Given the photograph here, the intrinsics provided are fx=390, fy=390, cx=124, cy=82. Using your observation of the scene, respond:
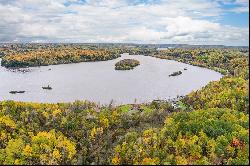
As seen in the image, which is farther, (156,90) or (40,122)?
(156,90)

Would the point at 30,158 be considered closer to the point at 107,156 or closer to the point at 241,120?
the point at 107,156

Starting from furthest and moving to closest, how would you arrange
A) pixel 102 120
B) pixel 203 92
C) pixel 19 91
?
pixel 19 91
pixel 203 92
pixel 102 120

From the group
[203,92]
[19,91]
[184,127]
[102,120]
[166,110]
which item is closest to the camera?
[184,127]

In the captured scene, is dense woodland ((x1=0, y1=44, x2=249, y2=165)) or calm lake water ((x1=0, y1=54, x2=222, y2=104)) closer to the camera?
dense woodland ((x1=0, y1=44, x2=249, y2=165))

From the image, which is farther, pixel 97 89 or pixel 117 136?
pixel 97 89

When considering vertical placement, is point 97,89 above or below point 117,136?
above

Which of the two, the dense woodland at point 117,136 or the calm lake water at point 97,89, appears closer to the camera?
the dense woodland at point 117,136

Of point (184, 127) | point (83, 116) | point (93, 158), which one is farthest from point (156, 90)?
point (93, 158)

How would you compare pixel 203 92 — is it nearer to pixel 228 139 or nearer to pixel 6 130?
pixel 228 139
